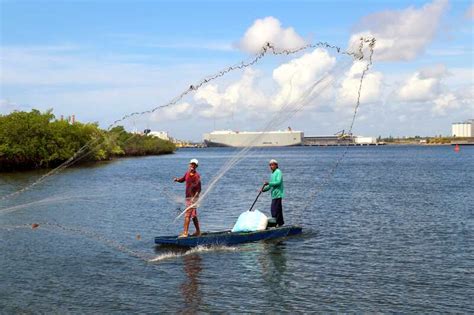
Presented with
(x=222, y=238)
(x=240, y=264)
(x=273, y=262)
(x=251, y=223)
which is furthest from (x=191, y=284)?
(x=251, y=223)

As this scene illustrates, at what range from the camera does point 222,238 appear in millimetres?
20406

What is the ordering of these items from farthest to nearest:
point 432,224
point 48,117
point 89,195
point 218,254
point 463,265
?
1. point 48,117
2. point 89,195
3. point 432,224
4. point 218,254
5. point 463,265

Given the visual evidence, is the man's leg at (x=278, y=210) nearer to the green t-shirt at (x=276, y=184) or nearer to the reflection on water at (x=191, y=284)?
the green t-shirt at (x=276, y=184)

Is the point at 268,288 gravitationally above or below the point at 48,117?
below

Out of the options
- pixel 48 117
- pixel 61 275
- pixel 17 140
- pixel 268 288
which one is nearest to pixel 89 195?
pixel 61 275

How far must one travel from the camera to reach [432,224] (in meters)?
27.3

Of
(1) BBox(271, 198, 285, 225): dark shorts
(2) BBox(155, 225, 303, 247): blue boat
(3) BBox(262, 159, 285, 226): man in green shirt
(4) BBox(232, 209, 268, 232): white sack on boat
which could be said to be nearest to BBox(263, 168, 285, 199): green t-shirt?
(3) BBox(262, 159, 285, 226): man in green shirt

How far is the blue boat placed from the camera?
19.8m

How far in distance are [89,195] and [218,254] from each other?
86.5 ft

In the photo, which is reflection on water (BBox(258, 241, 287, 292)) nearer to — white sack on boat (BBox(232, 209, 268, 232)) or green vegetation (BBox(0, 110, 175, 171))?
white sack on boat (BBox(232, 209, 268, 232))

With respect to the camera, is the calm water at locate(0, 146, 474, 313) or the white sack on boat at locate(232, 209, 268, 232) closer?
the calm water at locate(0, 146, 474, 313)

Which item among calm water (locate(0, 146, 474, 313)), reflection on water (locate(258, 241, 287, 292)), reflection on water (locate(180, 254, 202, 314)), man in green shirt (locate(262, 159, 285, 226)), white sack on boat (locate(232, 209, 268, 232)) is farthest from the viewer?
man in green shirt (locate(262, 159, 285, 226))

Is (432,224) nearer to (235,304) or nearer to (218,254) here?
(218,254)

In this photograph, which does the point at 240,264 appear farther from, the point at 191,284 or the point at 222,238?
the point at 191,284
